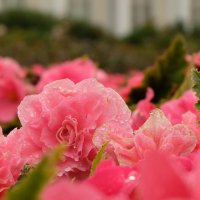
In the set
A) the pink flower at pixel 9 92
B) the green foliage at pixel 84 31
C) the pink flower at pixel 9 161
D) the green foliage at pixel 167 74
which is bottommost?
the green foliage at pixel 84 31

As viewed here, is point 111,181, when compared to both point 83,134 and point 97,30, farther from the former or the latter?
point 97,30

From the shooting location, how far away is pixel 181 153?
100 centimetres

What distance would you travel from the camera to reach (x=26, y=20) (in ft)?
63.8

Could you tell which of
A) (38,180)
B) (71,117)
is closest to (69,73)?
(71,117)

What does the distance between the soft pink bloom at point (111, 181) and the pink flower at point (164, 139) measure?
7.8 inches

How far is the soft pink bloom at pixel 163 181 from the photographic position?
0.63m

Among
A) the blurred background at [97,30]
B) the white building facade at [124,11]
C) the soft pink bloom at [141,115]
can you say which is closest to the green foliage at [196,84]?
the soft pink bloom at [141,115]

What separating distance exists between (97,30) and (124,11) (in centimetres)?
972

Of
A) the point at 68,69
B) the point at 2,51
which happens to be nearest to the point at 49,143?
the point at 68,69

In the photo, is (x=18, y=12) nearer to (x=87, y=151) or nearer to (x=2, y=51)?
(x=2, y=51)

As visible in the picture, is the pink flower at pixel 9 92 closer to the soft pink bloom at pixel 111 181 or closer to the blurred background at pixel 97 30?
the soft pink bloom at pixel 111 181

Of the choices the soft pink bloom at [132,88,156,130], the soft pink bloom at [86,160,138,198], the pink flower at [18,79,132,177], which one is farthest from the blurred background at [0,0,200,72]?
the soft pink bloom at [86,160,138,198]

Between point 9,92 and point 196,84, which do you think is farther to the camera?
point 9,92

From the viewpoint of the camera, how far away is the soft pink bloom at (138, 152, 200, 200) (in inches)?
24.7
